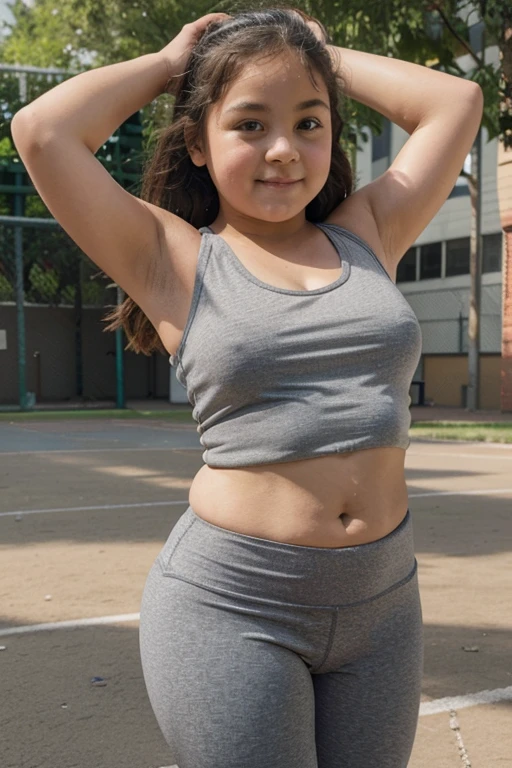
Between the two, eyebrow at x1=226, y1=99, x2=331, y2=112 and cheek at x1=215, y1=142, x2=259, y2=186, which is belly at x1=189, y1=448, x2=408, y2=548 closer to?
cheek at x1=215, y1=142, x2=259, y2=186

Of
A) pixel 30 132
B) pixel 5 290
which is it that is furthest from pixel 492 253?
pixel 30 132

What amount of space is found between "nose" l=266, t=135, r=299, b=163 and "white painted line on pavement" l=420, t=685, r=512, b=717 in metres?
2.72

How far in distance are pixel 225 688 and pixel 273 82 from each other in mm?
1180

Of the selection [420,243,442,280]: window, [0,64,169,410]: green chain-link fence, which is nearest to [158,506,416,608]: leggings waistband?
[0,64,169,410]: green chain-link fence

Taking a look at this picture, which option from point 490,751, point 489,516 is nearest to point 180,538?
point 490,751

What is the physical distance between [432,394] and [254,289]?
29.2 meters

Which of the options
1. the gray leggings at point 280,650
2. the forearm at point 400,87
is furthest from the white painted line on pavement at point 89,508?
the gray leggings at point 280,650

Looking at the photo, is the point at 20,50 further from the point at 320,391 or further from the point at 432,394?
the point at 320,391

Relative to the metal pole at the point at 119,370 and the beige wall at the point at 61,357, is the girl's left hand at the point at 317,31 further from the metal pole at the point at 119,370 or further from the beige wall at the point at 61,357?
the beige wall at the point at 61,357

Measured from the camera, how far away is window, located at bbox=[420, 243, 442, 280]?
31.2 meters

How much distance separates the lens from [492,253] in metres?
29.1

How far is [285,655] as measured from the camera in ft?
6.15

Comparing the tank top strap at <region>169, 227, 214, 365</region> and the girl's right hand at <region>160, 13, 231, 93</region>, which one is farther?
the girl's right hand at <region>160, 13, 231, 93</region>

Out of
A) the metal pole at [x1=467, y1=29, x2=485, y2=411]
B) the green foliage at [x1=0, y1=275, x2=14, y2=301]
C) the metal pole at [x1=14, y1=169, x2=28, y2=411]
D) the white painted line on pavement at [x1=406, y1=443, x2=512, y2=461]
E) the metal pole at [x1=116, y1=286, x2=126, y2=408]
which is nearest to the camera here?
the white painted line on pavement at [x1=406, y1=443, x2=512, y2=461]
